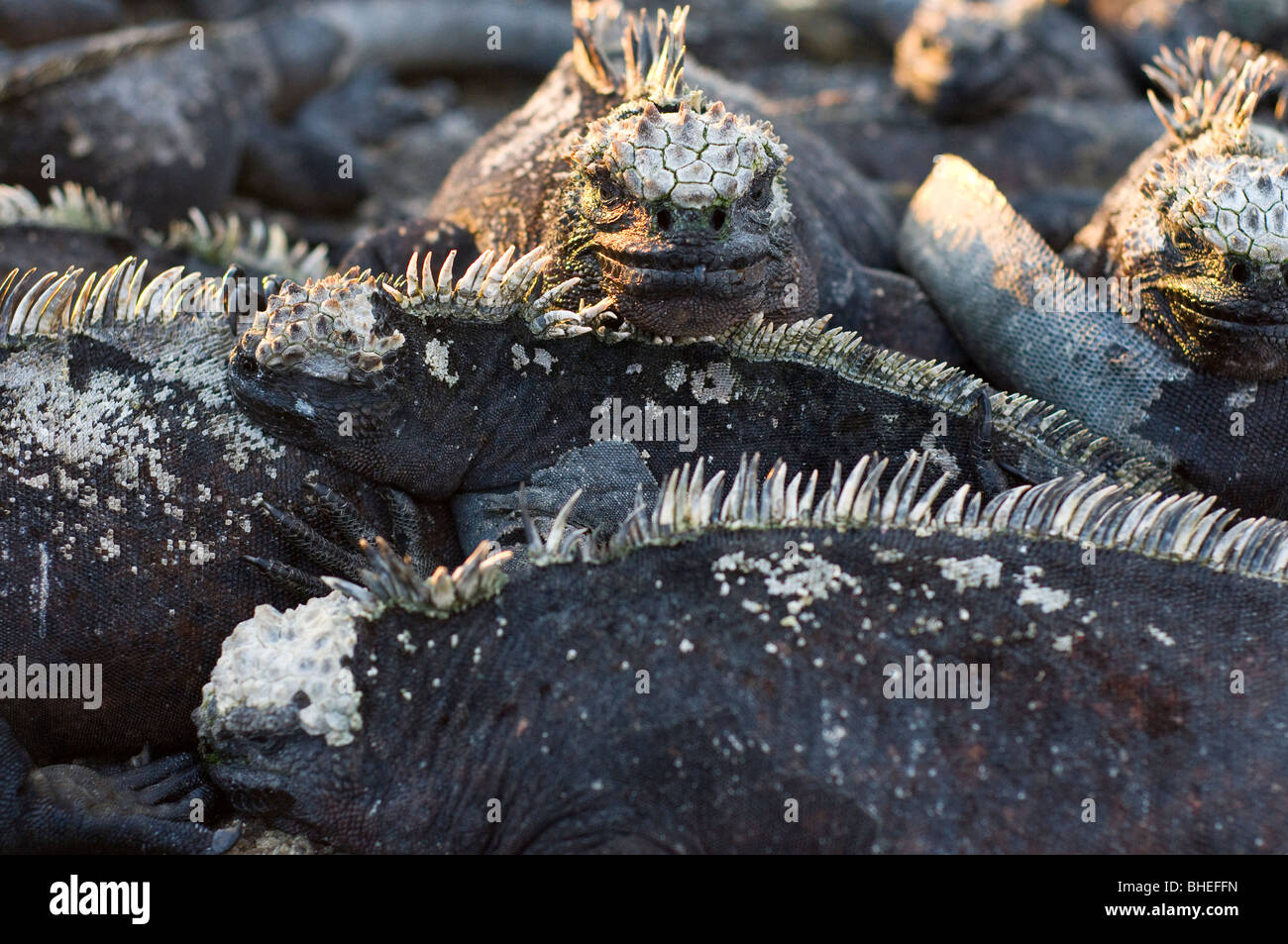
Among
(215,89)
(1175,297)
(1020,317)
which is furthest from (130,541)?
(215,89)

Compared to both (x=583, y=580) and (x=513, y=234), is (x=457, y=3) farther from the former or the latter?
(x=583, y=580)

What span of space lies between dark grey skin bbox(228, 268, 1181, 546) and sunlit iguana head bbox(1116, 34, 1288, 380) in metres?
0.37

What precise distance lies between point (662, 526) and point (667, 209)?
713 mm

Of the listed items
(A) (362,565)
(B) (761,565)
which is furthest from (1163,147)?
(A) (362,565)

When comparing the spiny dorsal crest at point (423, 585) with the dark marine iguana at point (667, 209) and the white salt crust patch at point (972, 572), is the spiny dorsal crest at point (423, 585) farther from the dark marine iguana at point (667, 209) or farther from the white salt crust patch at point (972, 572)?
the white salt crust patch at point (972, 572)

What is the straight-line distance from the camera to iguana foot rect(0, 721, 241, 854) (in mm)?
2605

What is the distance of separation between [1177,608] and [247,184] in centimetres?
512

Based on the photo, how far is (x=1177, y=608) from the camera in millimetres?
2582

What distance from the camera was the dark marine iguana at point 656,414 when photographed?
312 centimetres

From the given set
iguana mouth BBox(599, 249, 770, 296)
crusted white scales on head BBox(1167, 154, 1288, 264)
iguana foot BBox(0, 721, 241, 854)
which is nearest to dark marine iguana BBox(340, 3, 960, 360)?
iguana mouth BBox(599, 249, 770, 296)

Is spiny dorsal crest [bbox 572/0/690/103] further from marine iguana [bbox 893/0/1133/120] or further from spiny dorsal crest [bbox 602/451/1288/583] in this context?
marine iguana [bbox 893/0/1133/120]

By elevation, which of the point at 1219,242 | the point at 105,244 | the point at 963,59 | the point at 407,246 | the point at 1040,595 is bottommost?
the point at 1040,595

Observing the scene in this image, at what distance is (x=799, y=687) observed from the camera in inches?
98.2

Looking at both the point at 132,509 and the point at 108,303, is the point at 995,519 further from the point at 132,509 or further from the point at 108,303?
the point at 108,303
